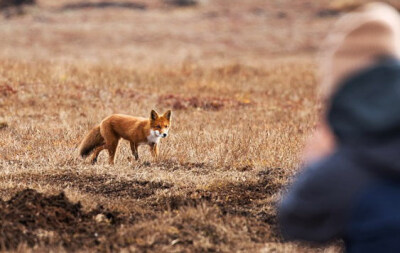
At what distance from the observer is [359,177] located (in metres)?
2.32

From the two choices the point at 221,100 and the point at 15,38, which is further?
the point at 15,38

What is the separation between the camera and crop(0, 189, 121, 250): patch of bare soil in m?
5.01

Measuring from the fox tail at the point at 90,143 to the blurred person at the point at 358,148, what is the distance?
22.5 ft

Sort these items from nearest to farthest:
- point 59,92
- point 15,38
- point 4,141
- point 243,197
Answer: point 243,197, point 4,141, point 59,92, point 15,38

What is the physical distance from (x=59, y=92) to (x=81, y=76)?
262 cm

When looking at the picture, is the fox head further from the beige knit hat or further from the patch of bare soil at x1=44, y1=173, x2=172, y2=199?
the beige knit hat

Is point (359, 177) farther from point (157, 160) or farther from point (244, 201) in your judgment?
point (157, 160)

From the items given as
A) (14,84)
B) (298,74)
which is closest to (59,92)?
(14,84)

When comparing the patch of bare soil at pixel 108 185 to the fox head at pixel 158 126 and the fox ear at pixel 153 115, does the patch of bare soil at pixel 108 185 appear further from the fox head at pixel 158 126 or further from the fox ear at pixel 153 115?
the fox ear at pixel 153 115

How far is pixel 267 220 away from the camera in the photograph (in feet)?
19.2

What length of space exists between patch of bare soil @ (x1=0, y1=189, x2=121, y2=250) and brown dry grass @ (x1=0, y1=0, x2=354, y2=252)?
0.27 feet

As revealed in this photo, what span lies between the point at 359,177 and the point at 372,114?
25 cm

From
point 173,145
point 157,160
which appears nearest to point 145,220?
point 157,160

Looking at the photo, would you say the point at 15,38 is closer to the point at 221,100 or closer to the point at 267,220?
the point at 221,100
